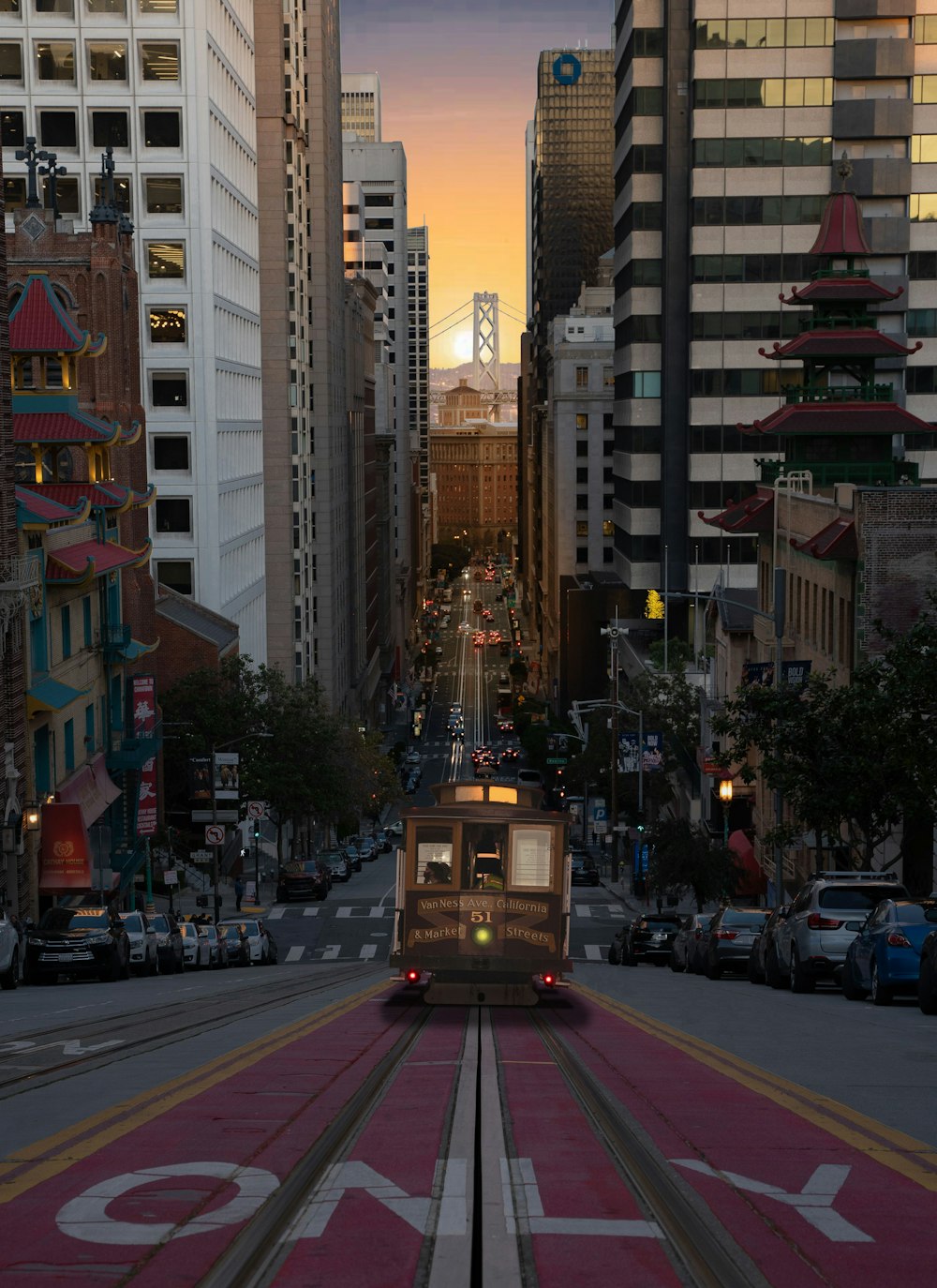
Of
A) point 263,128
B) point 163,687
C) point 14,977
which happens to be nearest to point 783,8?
point 263,128

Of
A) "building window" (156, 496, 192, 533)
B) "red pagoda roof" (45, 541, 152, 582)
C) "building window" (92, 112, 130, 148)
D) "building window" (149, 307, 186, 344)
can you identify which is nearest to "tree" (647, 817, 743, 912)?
"red pagoda roof" (45, 541, 152, 582)

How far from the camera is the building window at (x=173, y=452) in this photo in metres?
77.2

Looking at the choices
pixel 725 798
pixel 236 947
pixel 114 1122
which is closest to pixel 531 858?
pixel 114 1122

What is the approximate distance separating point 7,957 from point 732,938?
1380 centimetres

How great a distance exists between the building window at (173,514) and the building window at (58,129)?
53.0ft

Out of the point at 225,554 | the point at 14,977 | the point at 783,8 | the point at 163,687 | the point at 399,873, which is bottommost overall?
the point at 14,977

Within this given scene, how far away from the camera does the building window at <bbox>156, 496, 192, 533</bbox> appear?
254 feet

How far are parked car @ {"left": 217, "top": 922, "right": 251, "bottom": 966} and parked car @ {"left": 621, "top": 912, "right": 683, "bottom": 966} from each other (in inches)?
403

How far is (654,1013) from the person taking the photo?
75.5 ft

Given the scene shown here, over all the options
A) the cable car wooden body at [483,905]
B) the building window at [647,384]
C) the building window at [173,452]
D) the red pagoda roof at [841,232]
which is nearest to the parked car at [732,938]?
the cable car wooden body at [483,905]

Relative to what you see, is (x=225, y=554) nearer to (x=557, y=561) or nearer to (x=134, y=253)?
(x=134, y=253)

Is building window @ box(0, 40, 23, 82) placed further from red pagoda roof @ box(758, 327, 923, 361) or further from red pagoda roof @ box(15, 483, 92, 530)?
red pagoda roof @ box(758, 327, 923, 361)

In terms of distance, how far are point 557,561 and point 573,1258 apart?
163986 mm

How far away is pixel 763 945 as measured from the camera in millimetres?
29281
